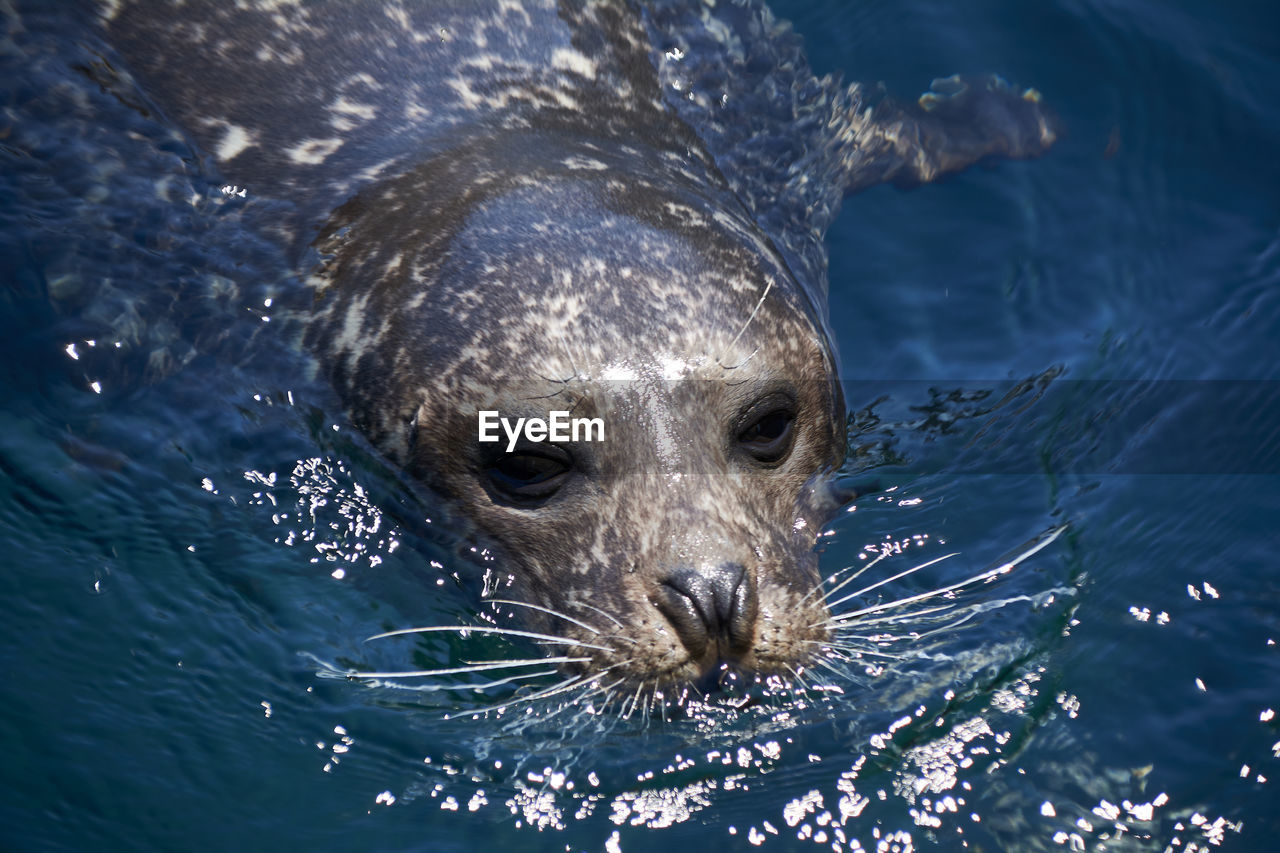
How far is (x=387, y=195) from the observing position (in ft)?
14.2

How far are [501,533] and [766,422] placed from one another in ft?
2.76

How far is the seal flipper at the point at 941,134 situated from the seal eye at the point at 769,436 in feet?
6.51

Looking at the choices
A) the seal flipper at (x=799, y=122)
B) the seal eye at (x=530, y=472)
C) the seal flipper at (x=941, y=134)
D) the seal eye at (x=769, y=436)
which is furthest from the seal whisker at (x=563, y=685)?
the seal flipper at (x=941, y=134)

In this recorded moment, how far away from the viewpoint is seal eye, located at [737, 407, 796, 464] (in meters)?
3.85

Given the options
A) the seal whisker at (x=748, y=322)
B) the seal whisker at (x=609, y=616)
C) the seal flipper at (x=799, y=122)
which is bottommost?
the seal whisker at (x=609, y=616)

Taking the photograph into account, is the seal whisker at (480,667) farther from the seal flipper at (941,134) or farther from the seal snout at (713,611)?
the seal flipper at (941,134)

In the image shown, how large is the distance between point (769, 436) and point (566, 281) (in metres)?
0.75

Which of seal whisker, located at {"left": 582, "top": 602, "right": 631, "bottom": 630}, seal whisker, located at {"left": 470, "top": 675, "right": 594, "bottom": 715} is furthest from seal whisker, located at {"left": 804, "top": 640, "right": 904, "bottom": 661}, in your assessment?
seal whisker, located at {"left": 470, "top": 675, "right": 594, "bottom": 715}

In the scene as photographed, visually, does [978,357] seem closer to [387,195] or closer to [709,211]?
[709,211]

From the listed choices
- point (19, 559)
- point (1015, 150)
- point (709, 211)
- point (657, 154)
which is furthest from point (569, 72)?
point (19, 559)

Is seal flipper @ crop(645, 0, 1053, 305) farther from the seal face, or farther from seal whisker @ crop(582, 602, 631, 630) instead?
seal whisker @ crop(582, 602, 631, 630)

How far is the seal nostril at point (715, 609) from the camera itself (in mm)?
3344

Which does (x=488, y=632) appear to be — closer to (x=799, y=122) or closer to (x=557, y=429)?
(x=557, y=429)

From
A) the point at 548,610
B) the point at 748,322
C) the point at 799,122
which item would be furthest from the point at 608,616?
the point at 799,122
